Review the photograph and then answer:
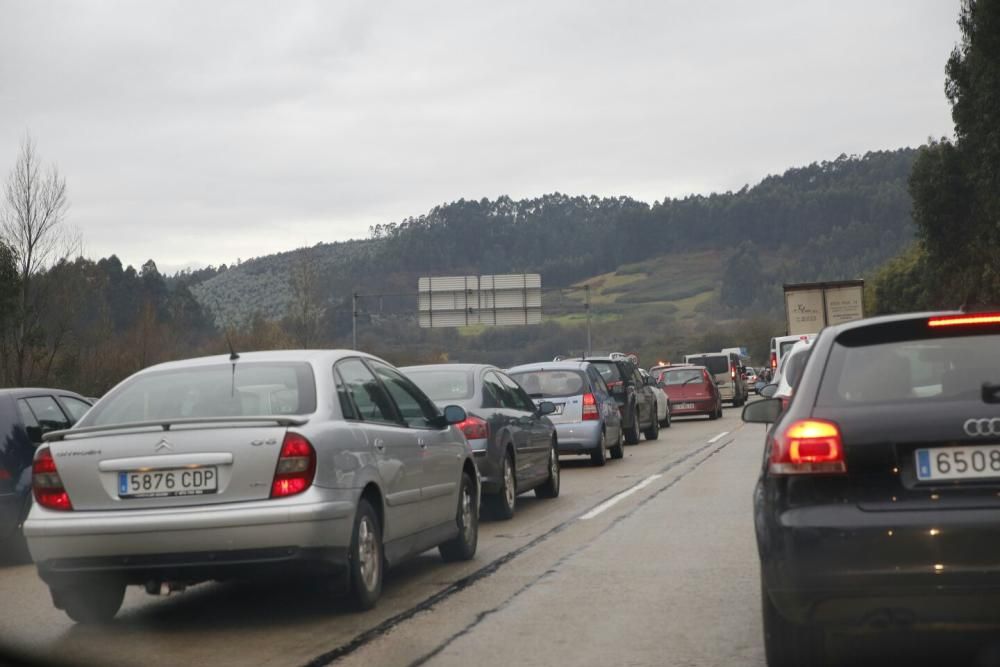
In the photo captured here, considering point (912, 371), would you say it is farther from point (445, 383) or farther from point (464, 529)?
point (445, 383)

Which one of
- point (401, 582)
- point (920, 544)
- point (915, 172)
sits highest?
point (915, 172)

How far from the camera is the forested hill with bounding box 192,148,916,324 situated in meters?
152

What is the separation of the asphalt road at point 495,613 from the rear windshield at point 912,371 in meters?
1.48

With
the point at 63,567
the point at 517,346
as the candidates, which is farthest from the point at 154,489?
the point at 517,346

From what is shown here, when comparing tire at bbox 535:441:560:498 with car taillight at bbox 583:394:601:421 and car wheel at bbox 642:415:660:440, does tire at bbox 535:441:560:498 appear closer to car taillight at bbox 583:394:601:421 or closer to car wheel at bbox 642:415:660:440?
car taillight at bbox 583:394:601:421

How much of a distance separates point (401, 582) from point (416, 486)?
0.80 m

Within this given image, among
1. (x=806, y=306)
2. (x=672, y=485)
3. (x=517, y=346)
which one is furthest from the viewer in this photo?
(x=517, y=346)

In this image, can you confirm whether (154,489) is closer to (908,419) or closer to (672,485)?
(908,419)

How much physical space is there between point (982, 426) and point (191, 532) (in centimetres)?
404

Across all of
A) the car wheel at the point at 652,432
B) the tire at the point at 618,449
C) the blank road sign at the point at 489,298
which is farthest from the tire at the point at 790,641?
the blank road sign at the point at 489,298

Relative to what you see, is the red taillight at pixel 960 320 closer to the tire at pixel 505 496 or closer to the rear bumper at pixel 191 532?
the rear bumper at pixel 191 532

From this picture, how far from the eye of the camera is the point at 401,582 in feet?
31.9

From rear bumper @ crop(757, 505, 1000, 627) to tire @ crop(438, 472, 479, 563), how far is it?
504 centimetres

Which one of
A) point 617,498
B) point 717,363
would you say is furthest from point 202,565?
point 717,363
